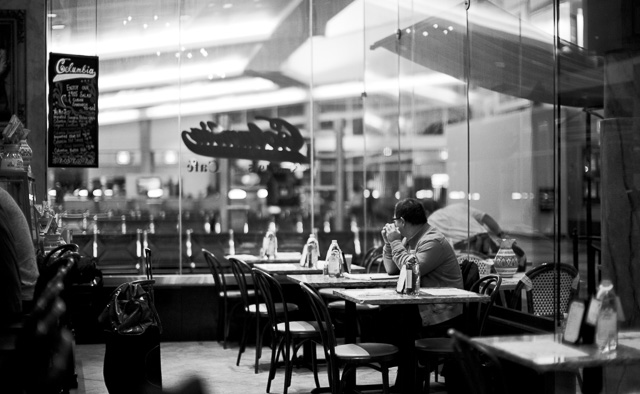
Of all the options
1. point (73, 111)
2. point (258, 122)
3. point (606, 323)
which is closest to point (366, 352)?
point (606, 323)

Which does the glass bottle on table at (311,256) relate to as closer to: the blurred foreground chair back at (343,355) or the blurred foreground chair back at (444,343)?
the blurred foreground chair back at (444,343)

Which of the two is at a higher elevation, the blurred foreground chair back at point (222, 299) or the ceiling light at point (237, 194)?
the ceiling light at point (237, 194)

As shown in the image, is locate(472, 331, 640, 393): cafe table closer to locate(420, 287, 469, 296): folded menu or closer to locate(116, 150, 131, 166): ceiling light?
locate(420, 287, 469, 296): folded menu

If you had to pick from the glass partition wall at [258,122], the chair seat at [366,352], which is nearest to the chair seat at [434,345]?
the chair seat at [366,352]

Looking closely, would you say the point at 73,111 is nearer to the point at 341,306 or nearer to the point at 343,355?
the point at 341,306

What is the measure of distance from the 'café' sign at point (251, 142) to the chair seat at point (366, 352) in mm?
4822

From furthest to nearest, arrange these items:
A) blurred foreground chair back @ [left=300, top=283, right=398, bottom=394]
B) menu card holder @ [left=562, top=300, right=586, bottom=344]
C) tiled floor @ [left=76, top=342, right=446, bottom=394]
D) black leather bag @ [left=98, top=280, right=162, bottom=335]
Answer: tiled floor @ [left=76, top=342, right=446, bottom=394], black leather bag @ [left=98, top=280, right=162, bottom=335], blurred foreground chair back @ [left=300, top=283, right=398, bottom=394], menu card holder @ [left=562, top=300, right=586, bottom=344]

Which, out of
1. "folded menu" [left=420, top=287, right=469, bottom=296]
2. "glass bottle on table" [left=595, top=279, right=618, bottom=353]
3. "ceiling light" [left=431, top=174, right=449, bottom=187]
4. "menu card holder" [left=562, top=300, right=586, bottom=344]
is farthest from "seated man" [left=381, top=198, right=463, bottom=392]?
"ceiling light" [left=431, top=174, right=449, bottom=187]

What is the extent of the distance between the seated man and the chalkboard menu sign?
4.01 metres

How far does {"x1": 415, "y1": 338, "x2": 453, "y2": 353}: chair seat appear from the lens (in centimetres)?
571

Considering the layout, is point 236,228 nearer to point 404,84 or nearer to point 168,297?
point 168,297

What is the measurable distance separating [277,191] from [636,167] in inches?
273

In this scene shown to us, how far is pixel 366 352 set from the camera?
5570mm

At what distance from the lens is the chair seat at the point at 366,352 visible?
216 inches
